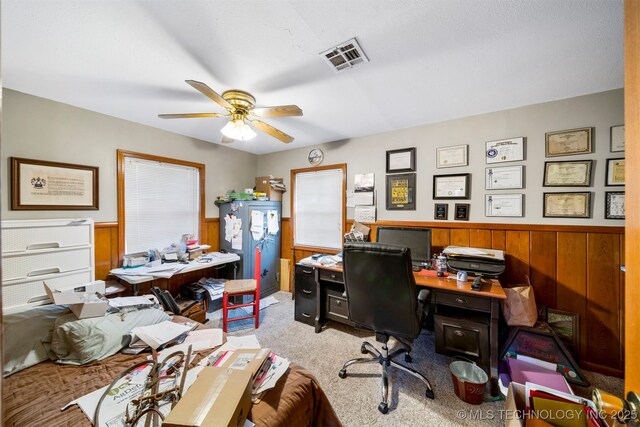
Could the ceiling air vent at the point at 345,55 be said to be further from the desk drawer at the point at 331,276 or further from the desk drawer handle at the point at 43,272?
the desk drawer handle at the point at 43,272

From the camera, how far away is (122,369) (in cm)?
150

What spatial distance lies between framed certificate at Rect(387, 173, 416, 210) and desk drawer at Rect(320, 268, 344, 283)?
1103 mm

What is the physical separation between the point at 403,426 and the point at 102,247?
3.20 metres

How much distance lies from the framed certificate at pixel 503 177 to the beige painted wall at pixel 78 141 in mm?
3477

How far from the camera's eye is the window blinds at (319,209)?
3.82 metres

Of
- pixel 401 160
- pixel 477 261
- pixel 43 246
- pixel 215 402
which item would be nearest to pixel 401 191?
pixel 401 160

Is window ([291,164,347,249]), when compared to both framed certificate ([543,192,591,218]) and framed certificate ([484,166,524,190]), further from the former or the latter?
framed certificate ([543,192,591,218])

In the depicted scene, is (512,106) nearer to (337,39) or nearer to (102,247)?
(337,39)

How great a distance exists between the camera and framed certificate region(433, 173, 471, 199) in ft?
9.36

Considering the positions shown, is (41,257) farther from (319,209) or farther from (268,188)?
(319,209)

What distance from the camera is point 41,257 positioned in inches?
90.9

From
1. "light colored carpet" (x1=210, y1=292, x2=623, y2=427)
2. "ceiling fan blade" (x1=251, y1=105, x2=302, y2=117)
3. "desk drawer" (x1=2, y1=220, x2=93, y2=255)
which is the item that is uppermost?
"ceiling fan blade" (x1=251, y1=105, x2=302, y2=117)

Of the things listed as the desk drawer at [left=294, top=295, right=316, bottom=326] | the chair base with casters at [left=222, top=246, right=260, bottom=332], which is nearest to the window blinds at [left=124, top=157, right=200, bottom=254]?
the chair base with casters at [left=222, top=246, right=260, bottom=332]

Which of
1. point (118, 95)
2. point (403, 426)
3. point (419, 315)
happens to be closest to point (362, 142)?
point (419, 315)
